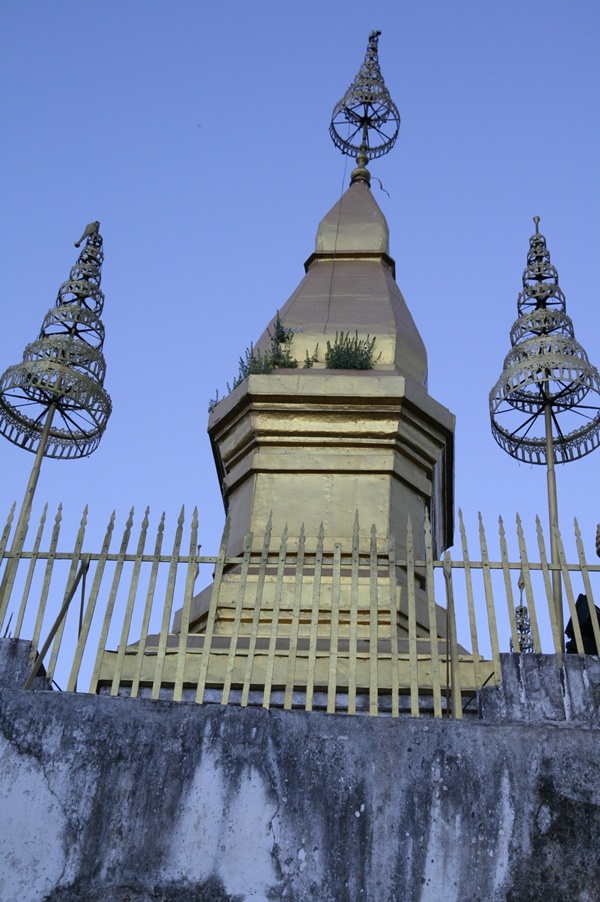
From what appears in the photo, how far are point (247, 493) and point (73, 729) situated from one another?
4385 millimetres

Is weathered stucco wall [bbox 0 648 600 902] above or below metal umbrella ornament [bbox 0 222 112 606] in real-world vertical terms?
below

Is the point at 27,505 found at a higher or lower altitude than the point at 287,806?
higher

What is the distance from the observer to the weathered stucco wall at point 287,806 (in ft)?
18.4

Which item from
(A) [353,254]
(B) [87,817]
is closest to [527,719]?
(B) [87,817]

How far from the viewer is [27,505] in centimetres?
956

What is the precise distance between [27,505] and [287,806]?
458cm

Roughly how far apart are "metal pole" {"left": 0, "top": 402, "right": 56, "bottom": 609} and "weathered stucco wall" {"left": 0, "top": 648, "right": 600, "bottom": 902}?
0.97 metres

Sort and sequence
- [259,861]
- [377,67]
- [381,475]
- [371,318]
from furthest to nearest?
[377,67], [371,318], [381,475], [259,861]

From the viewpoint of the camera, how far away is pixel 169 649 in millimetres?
7668

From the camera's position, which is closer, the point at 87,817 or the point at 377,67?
the point at 87,817

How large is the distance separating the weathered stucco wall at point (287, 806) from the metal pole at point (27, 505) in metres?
0.97

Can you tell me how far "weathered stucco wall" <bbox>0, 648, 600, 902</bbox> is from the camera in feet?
18.4

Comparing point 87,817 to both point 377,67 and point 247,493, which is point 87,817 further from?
point 377,67

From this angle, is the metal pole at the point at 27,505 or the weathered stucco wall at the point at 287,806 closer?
the weathered stucco wall at the point at 287,806
